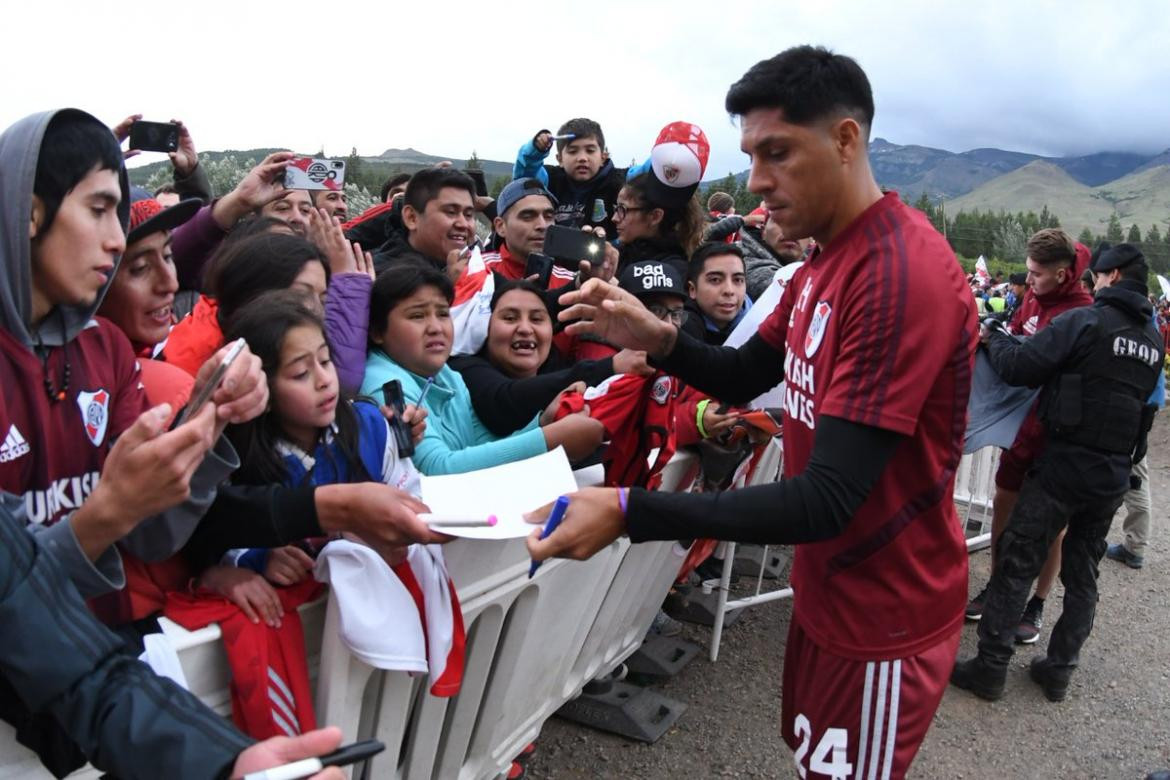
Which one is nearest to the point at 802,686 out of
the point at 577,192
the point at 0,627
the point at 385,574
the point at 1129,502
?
the point at 385,574

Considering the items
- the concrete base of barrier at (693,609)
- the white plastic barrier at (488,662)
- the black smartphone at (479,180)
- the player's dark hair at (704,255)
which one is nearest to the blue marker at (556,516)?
the white plastic barrier at (488,662)

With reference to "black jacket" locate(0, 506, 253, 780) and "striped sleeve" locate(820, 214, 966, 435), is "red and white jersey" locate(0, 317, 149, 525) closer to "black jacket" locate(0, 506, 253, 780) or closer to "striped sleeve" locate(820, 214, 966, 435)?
"black jacket" locate(0, 506, 253, 780)

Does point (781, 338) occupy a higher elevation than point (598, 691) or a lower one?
higher

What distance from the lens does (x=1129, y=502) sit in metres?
7.11

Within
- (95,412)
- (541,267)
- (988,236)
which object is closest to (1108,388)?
(541,267)

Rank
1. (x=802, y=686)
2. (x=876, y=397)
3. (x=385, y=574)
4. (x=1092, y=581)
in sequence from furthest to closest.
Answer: (x=1092, y=581)
(x=802, y=686)
(x=385, y=574)
(x=876, y=397)

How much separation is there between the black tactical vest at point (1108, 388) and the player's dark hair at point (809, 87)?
371cm

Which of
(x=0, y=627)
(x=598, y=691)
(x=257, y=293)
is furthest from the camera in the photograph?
(x=598, y=691)

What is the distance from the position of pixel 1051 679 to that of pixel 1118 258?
2.64m

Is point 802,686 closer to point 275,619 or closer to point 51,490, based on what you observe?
point 275,619

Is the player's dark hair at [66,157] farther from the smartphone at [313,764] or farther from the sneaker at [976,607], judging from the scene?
the sneaker at [976,607]

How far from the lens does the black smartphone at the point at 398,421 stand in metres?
2.42

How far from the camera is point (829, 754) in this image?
2.21m

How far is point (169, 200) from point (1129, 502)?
25.0 feet
